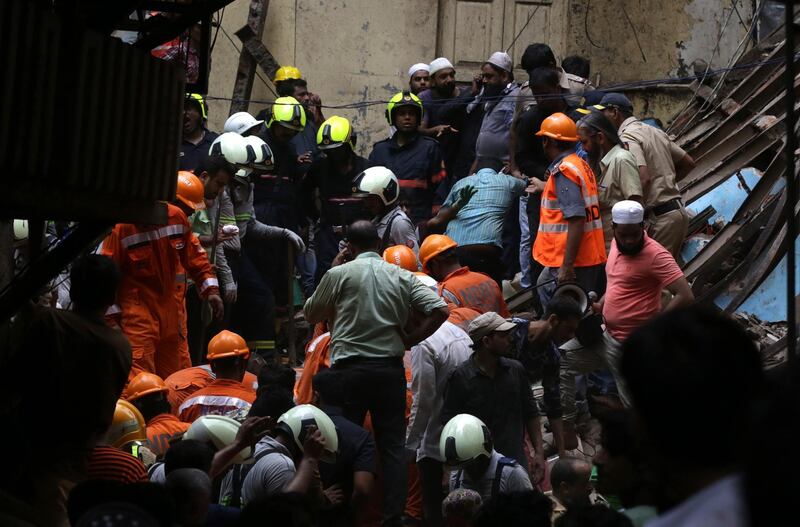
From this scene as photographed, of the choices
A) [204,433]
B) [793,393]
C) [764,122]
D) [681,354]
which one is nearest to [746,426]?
[793,393]

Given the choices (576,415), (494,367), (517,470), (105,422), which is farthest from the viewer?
(576,415)

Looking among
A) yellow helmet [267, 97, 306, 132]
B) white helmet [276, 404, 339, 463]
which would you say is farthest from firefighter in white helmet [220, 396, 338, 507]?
yellow helmet [267, 97, 306, 132]

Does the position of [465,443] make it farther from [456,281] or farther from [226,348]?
[456,281]

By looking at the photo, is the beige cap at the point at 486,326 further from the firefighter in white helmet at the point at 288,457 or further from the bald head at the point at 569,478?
the firefighter in white helmet at the point at 288,457

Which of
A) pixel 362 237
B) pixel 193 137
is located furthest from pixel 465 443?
pixel 193 137

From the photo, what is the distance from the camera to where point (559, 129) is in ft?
37.1

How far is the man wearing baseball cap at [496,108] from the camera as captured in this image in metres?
13.2

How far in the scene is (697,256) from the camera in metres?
12.9

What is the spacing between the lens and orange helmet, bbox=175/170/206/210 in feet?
34.6

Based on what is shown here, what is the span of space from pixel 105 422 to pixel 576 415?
553cm

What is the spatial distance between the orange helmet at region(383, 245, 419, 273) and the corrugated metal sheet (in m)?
5.50

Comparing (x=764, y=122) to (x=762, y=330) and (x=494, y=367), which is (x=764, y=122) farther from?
(x=494, y=367)

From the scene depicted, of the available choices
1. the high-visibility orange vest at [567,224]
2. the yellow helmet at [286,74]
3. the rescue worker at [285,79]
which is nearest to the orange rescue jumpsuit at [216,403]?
the high-visibility orange vest at [567,224]

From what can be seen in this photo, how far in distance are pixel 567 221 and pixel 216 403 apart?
344cm
